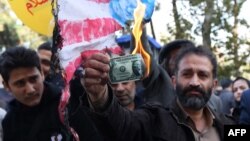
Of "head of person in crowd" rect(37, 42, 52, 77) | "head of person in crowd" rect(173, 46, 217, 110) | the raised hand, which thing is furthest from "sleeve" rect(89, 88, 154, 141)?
"head of person in crowd" rect(37, 42, 52, 77)

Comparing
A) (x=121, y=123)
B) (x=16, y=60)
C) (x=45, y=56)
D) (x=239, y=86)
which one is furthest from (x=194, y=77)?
(x=239, y=86)

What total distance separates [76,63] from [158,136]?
0.60 meters

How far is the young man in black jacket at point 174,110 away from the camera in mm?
2046

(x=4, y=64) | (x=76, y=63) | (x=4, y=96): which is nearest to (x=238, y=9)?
(x=4, y=96)

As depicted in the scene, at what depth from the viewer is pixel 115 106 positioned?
217 centimetres

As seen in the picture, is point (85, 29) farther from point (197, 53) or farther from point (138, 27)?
point (197, 53)

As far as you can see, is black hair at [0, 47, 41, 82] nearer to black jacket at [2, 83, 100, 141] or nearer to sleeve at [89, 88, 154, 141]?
black jacket at [2, 83, 100, 141]

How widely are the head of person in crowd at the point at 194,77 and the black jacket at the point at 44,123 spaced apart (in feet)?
1.68

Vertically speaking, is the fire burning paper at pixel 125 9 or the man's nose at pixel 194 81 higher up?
the fire burning paper at pixel 125 9

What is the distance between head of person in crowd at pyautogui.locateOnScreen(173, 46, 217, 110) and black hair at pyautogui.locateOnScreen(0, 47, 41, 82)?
0.79m

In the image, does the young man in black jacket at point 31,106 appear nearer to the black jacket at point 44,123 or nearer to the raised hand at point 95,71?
the black jacket at point 44,123

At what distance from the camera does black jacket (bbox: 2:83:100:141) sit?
2.52 m

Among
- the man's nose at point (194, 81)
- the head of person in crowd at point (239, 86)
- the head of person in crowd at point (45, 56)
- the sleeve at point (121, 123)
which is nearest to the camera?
the sleeve at point (121, 123)

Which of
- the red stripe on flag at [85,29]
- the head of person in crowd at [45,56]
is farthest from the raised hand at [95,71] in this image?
the head of person in crowd at [45,56]
